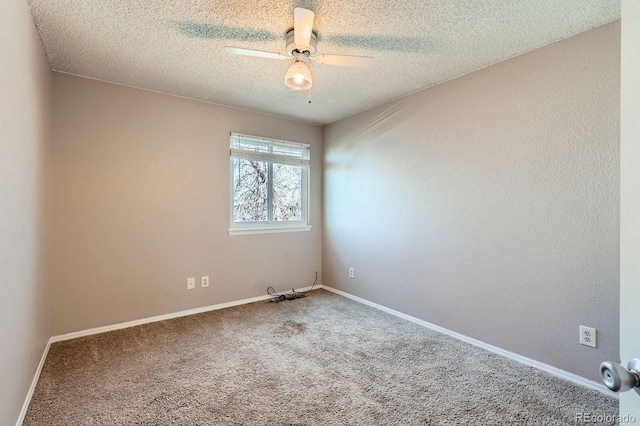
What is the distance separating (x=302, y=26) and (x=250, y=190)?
2.33 meters

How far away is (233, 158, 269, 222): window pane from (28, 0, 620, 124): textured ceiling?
1.02 m

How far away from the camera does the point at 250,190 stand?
12.4ft

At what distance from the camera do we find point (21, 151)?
1674 mm

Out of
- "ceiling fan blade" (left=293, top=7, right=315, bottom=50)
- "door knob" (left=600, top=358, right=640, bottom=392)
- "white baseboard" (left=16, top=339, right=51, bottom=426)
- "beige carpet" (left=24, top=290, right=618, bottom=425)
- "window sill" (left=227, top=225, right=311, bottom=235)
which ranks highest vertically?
"ceiling fan blade" (left=293, top=7, right=315, bottom=50)

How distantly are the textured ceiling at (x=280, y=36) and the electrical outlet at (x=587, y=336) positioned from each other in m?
1.97

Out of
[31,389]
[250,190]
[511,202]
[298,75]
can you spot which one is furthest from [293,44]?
[31,389]

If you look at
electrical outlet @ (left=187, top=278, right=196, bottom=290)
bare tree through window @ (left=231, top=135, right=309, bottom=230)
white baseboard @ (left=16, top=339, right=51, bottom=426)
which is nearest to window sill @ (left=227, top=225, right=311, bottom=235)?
bare tree through window @ (left=231, top=135, right=309, bottom=230)

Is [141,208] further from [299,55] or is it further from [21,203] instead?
[299,55]

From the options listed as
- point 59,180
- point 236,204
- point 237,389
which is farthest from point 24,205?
point 236,204

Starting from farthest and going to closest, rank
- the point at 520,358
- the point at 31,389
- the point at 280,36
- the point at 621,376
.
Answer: the point at 520,358
the point at 280,36
the point at 31,389
the point at 621,376

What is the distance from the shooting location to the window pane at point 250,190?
144 inches

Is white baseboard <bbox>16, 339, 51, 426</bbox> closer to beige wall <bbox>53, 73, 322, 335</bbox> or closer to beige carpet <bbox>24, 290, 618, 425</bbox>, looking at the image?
beige carpet <bbox>24, 290, 618, 425</bbox>

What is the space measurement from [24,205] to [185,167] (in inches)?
62.3

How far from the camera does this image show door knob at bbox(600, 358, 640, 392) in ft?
1.89
